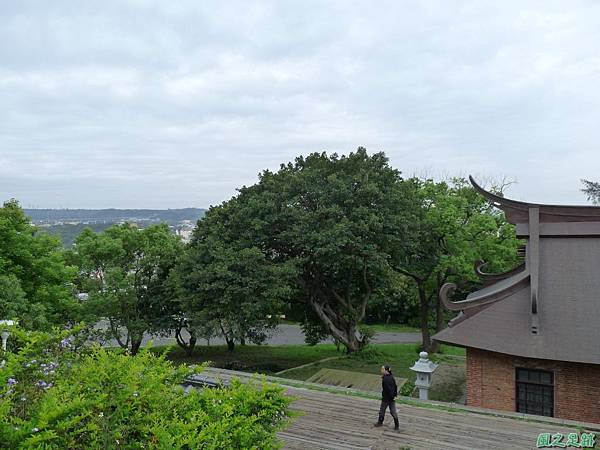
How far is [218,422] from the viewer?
396 cm

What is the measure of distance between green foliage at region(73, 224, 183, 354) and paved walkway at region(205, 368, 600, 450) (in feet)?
42.7

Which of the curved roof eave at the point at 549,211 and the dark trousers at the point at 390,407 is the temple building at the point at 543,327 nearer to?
the curved roof eave at the point at 549,211

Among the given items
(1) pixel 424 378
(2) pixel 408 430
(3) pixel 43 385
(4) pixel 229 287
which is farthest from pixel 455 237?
(3) pixel 43 385

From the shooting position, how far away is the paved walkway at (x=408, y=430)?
7.67 meters

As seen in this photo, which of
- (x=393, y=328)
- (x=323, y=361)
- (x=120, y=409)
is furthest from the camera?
(x=393, y=328)

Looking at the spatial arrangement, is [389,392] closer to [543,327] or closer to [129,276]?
Result: [543,327]

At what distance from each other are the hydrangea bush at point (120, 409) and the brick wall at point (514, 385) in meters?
9.37

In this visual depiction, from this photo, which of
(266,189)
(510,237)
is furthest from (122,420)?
Answer: (510,237)

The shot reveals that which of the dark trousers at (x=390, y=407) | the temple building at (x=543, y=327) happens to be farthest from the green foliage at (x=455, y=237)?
the dark trousers at (x=390, y=407)

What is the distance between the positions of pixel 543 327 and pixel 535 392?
1737mm

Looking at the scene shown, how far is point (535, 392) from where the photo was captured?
1194 centimetres

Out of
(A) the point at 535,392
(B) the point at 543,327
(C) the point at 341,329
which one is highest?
(B) the point at 543,327

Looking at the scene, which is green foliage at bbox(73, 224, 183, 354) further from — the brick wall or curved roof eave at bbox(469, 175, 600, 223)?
curved roof eave at bbox(469, 175, 600, 223)

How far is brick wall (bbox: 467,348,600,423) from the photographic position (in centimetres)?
1120
